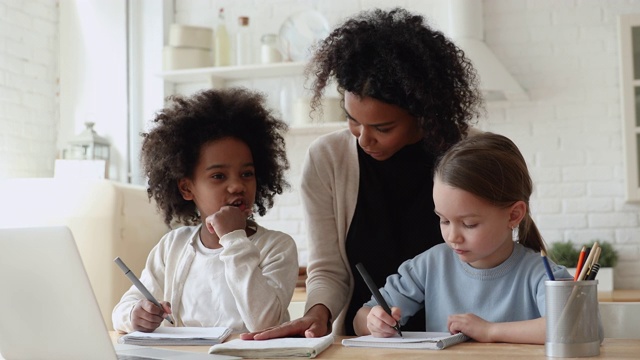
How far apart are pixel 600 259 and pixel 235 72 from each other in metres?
2.10

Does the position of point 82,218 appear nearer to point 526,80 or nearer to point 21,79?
point 21,79

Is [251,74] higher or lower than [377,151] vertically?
higher

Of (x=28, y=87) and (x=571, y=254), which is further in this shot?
(x=28, y=87)

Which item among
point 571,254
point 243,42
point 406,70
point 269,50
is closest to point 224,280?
point 406,70

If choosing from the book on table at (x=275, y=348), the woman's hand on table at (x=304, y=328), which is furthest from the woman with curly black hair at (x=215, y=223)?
the book on table at (x=275, y=348)

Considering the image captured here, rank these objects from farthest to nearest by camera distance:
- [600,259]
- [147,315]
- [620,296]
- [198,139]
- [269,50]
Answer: [269,50], [600,259], [620,296], [198,139], [147,315]

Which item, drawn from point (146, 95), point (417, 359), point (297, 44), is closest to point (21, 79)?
point (146, 95)

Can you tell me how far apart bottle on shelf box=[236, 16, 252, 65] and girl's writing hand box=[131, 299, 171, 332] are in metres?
3.03

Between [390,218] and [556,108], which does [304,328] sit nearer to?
[390,218]

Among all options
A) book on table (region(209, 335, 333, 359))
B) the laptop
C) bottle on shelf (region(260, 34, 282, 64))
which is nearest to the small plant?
bottle on shelf (region(260, 34, 282, 64))

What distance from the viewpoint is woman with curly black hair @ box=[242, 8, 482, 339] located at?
1.89m

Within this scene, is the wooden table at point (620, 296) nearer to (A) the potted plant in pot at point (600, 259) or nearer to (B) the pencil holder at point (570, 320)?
(A) the potted plant in pot at point (600, 259)

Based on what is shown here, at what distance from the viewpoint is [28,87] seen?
4.46 m

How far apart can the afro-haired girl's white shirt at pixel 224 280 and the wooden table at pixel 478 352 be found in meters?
0.35
